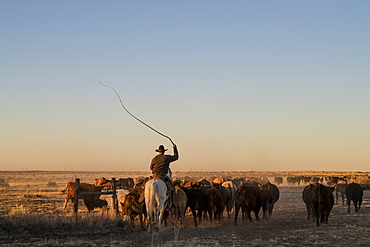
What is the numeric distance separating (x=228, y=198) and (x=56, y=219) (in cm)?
786

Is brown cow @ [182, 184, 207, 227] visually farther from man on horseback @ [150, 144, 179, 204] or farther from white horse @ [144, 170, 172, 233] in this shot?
white horse @ [144, 170, 172, 233]

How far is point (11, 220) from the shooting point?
42.5 ft

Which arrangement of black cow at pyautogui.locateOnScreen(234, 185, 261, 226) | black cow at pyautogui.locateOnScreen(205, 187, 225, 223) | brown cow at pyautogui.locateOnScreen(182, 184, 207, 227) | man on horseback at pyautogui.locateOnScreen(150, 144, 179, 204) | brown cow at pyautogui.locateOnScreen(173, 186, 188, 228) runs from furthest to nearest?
1. black cow at pyautogui.locateOnScreen(205, 187, 225, 223)
2. brown cow at pyautogui.locateOnScreen(182, 184, 207, 227)
3. black cow at pyautogui.locateOnScreen(234, 185, 261, 226)
4. brown cow at pyautogui.locateOnScreen(173, 186, 188, 228)
5. man on horseback at pyautogui.locateOnScreen(150, 144, 179, 204)

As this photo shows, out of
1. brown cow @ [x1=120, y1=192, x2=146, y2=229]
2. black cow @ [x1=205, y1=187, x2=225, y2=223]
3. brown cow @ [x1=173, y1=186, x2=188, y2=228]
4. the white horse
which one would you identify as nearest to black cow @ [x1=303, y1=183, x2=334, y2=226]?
black cow @ [x1=205, y1=187, x2=225, y2=223]

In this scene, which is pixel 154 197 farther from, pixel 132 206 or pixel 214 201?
pixel 214 201

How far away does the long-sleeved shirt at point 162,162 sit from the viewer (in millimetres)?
13844

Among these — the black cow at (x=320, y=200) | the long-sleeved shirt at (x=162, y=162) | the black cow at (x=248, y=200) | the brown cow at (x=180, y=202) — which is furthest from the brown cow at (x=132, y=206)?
the black cow at (x=320, y=200)

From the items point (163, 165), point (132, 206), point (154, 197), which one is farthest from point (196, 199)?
point (154, 197)

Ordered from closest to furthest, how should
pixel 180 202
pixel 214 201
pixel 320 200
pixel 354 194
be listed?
1. pixel 180 202
2. pixel 320 200
3. pixel 214 201
4. pixel 354 194

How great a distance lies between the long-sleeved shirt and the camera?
1384cm

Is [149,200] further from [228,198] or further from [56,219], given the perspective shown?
[228,198]

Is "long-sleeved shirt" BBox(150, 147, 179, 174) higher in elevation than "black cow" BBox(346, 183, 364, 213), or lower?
higher

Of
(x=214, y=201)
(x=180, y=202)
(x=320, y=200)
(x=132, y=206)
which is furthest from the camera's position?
(x=214, y=201)

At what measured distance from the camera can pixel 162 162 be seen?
13.9 metres
